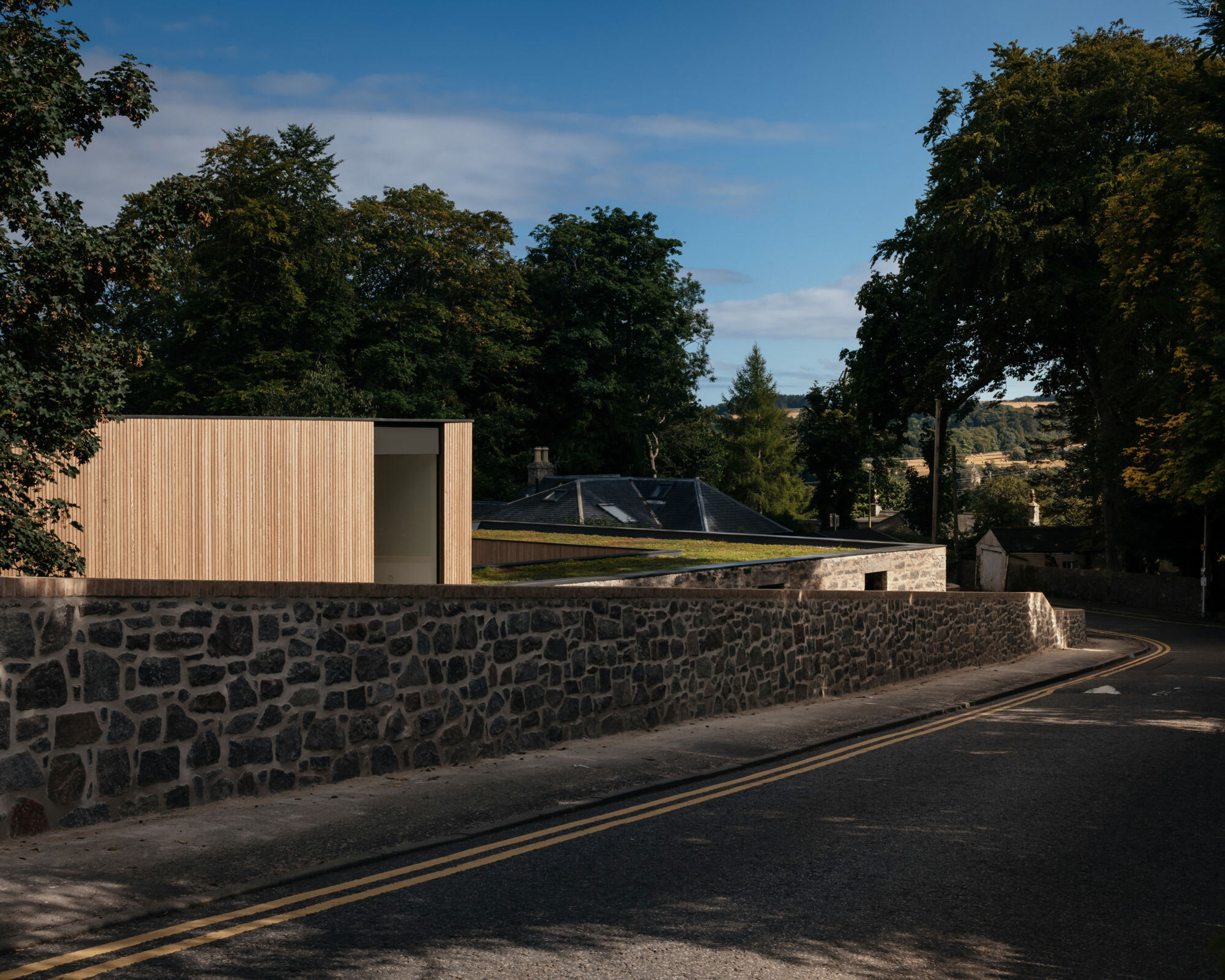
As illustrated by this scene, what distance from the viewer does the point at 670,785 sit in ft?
29.8

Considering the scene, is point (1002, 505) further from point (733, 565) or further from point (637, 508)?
point (733, 565)

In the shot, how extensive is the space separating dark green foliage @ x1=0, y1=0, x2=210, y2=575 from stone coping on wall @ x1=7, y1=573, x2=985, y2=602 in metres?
4.79

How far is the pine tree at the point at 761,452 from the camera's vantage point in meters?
82.8

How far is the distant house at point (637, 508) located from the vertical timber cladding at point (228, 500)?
16.1m

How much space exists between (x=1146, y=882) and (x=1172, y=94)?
1678 inches

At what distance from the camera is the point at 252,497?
Answer: 55.1 feet

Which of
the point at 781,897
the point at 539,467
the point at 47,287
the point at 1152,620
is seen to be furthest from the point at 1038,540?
the point at 781,897

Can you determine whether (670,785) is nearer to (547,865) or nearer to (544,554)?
(547,865)

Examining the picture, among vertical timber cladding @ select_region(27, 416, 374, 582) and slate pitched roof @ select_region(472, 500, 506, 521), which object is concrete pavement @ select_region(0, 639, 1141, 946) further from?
slate pitched roof @ select_region(472, 500, 506, 521)

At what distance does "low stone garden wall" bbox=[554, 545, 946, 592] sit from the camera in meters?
18.1

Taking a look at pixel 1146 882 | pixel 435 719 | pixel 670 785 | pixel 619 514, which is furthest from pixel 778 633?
pixel 619 514

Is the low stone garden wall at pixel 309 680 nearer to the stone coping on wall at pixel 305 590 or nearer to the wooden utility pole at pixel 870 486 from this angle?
the stone coping on wall at pixel 305 590

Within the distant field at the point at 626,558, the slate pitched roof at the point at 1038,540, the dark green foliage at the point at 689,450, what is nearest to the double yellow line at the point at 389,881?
the distant field at the point at 626,558

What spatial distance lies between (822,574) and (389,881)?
20.3 m
